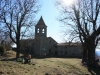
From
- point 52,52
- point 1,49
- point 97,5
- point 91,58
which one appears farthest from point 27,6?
point 52,52

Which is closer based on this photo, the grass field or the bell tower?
the grass field

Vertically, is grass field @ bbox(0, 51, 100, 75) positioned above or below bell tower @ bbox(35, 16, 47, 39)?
below

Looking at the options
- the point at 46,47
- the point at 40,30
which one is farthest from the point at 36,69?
the point at 46,47

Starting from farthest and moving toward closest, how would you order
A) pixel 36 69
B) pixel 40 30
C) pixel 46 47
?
pixel 46 47 → pixel 40 30 → pixel 36 69

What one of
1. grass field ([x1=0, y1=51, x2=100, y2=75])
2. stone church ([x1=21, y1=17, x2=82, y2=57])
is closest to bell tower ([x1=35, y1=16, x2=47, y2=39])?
stone church ([x1=21, y1=17, x2=82, y2=57])

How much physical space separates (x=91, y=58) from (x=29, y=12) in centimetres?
1384

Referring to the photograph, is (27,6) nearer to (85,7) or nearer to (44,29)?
(85,7)

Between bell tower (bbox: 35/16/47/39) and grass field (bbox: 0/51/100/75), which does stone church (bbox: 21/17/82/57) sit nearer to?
bell tower (bbox: 35/16/47/39)

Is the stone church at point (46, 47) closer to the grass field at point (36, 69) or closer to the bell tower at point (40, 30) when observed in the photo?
the bell tower at point (40, 30)

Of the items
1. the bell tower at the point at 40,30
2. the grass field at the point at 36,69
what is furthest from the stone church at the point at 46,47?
the grass field at the point at 36,69

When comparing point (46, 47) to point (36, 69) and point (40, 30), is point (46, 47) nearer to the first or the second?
point (40, 30)

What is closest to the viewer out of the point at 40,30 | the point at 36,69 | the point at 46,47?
the point at 36,69

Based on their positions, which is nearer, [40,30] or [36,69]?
[36,69]

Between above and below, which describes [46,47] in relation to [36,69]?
below
